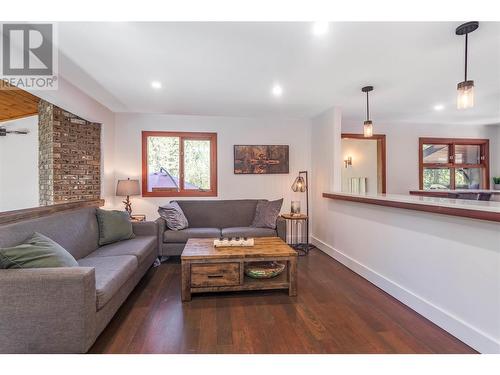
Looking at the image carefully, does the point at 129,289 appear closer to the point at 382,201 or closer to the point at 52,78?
the point at 52,78

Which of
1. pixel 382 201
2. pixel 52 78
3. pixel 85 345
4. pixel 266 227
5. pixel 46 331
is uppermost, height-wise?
pixel 52 78

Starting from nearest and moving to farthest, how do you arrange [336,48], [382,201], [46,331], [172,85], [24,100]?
[46,331], [336,48], [382,201], [172,85], [24,100]

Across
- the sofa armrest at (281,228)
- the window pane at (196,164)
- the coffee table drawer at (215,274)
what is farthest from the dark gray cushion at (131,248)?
the sofa armrest at (281,228)

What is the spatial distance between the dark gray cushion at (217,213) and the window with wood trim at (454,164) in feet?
12.3

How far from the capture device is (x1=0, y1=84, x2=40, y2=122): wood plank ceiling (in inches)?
126

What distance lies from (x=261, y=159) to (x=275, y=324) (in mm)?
3058

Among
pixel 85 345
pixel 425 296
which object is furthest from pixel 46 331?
pixel 425 296

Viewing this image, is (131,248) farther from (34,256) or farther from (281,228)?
(281,228)

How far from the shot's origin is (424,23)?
1815 mm

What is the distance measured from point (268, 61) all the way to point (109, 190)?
3.30 m

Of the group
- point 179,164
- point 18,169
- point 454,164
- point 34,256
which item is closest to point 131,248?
point 34,256

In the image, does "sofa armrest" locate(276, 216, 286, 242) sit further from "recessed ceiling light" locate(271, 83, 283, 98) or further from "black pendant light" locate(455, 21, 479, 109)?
→ "black pendant light" locate(455, 21, 479, 109)

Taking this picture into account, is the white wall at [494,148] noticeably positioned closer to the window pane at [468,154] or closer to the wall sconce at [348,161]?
the window pane at [468,154]

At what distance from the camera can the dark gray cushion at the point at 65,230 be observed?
1.87 metres
